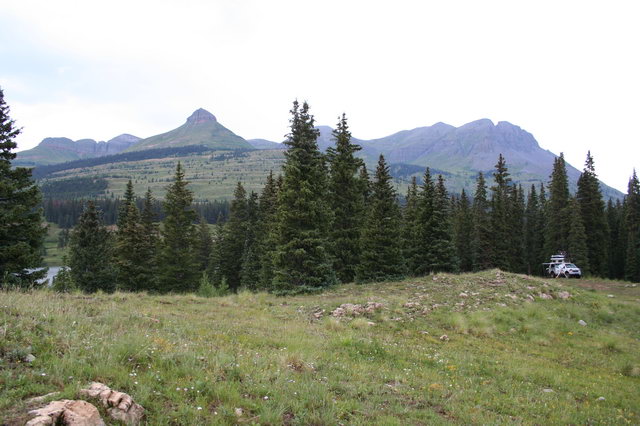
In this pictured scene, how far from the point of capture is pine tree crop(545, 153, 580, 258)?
51.7m

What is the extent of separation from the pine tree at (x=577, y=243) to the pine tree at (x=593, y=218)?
4.57 m

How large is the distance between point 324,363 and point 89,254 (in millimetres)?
39666

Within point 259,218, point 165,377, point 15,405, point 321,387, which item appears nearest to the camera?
point 15,405

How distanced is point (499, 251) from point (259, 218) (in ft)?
116

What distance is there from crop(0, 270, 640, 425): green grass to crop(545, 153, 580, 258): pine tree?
40.3 m

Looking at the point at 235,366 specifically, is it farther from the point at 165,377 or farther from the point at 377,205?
the point at 377,205

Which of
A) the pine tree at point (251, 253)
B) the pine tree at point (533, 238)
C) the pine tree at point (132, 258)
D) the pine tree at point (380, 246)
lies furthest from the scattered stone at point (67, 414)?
the pine tree at point (533, 238)

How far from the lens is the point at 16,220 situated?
2322 cm

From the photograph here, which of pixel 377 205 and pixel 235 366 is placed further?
pixel 377 205

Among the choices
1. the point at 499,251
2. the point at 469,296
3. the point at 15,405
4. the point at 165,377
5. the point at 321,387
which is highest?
the point at 15,405

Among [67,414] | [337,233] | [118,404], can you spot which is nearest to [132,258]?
[337,233]

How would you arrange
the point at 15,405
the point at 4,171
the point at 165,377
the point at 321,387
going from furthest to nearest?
1. the point at 4,171
2. the point at 321,387
3. the point at 165,377
4. the point at 15,405

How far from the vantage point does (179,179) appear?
4222 cm

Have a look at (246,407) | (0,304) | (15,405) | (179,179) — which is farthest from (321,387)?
(179,179)
